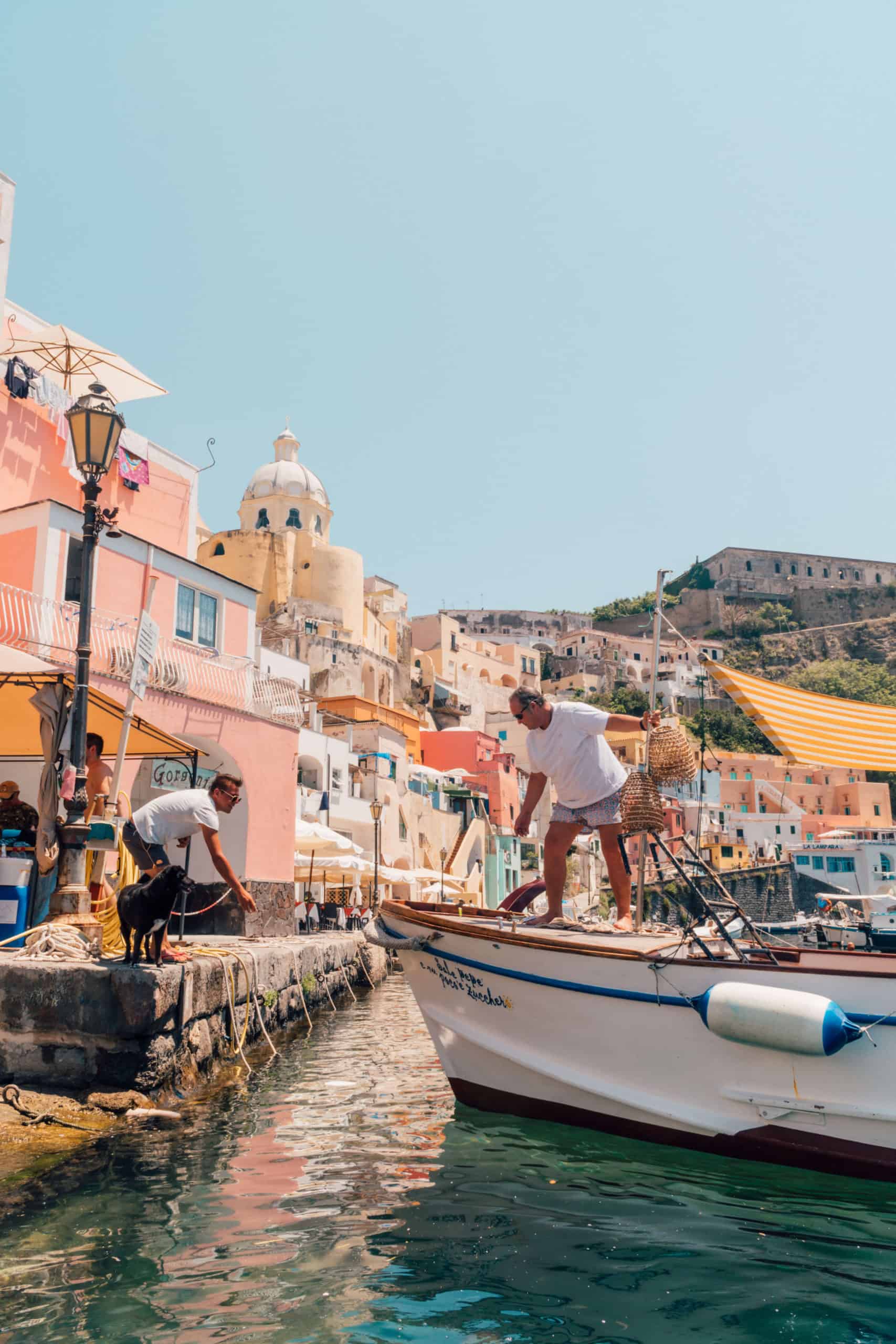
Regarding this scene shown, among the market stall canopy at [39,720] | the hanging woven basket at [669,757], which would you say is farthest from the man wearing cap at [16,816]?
the hanging woven basket at [669,757]

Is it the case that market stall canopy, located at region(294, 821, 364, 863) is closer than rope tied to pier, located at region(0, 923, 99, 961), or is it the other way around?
rope tied to pier, located at region(0, 923, 99, 961)

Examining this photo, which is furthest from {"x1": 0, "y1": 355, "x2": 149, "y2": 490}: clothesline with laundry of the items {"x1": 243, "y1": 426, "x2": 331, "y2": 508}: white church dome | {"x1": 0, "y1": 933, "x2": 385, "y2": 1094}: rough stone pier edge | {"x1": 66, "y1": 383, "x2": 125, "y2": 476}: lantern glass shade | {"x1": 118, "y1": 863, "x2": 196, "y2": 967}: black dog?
{"x1": 243, "y1": 426, "x2": 331, "y2": 508}: white church dome

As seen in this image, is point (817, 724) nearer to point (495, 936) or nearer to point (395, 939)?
point (495, 936)

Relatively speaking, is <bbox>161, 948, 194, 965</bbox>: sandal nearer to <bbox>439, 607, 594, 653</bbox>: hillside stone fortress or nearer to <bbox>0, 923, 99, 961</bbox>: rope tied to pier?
<bbox>0, 923, 99, 961</bbox>: rope tied to pier

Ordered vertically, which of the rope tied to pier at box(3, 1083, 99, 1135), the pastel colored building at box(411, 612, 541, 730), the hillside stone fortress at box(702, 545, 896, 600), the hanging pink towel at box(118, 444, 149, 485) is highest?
the hillside stone fortress at box(702, 545, 896, 600)

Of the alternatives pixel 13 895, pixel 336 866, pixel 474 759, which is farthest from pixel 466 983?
pixel 474 759

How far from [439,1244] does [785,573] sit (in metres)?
130

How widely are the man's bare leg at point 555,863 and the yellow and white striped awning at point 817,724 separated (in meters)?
1.80

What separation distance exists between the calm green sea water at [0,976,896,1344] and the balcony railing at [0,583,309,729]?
24.2 ft

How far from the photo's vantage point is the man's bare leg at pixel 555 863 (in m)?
7.11

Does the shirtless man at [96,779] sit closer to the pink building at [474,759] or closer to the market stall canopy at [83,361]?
the market stall canopy at [83,361]

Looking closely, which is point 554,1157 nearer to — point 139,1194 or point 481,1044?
point 481,1044

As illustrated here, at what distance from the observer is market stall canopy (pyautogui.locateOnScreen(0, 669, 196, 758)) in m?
9.87

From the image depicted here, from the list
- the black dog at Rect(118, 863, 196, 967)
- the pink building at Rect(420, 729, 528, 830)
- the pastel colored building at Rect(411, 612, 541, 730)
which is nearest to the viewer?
the black dog at Rect(118, 863, 196, 967)
